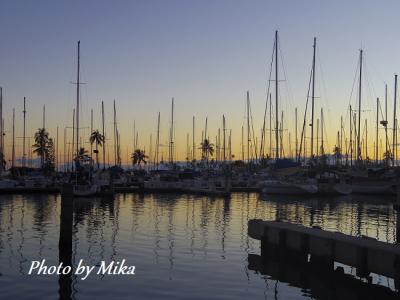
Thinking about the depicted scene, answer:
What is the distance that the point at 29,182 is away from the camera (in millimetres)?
74125

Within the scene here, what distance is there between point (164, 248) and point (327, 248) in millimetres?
8342

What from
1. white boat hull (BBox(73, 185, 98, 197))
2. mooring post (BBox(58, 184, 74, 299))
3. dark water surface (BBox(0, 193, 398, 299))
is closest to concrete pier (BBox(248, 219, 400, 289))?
dark water surface (BBox(0, 193, 398, 299))

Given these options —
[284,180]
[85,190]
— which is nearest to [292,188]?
[284,180]

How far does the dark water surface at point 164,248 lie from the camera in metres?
19.0

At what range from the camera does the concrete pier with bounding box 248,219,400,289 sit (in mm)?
18969

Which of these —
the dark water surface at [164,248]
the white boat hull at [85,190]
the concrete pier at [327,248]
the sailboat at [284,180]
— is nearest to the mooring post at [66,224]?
the dark water surface at [164,248]

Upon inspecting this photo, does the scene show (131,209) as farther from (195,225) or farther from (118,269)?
(118,269)

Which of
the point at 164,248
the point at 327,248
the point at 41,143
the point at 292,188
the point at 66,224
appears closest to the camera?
the point at 327,248

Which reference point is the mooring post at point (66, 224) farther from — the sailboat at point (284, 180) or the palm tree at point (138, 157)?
the palm tree at point (138, 157)

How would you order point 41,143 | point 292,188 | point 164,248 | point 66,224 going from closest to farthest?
point 66,224
point 164,248
point 292,188
point 41,143

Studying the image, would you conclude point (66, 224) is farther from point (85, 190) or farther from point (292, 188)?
point (292, 188)

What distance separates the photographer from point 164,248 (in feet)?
87.3

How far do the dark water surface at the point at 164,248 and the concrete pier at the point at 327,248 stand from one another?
87cm

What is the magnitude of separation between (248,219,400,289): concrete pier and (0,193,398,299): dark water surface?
0.87m
